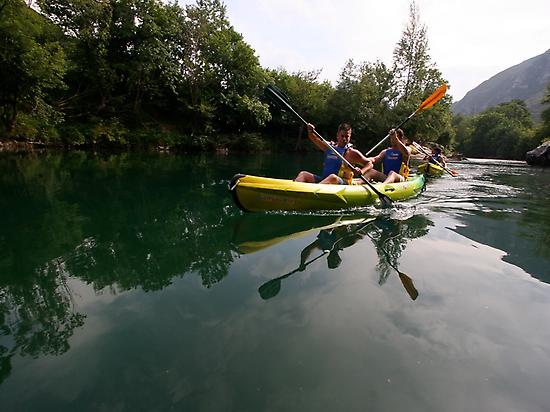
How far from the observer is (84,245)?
14.0 ft

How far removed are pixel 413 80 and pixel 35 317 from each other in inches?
1487

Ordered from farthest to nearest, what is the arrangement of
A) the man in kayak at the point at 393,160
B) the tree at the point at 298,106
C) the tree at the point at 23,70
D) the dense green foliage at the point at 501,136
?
the dense green foliage at the point at 501,136 < the tree at the point at 298,106 < the tree at the point at 23,70 < the man in kayak at the point at 393,160

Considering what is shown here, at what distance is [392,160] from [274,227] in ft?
16.7

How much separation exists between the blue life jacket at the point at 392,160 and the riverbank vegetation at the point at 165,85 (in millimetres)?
16208

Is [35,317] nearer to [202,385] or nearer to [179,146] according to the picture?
[202,385]

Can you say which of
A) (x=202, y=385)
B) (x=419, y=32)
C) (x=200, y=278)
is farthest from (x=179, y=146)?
(x=419, y=32)

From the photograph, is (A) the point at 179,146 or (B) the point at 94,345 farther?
(A) the point at 179,146

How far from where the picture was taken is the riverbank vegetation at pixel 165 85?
16378 mm

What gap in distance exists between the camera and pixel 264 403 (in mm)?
1844

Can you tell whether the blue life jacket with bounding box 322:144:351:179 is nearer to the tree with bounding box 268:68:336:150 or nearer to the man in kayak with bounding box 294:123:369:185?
the man in kayak with bounding box 294:123:369:185

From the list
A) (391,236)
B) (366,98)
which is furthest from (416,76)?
(391,236)

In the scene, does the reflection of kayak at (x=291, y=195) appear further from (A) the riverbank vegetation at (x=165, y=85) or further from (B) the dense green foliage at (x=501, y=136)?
(B) the dense green foliage at (x=501, y=136)

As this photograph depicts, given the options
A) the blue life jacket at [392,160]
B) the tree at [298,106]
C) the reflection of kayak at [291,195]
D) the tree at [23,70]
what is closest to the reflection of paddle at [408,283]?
the reflection of kayak at [291,195]

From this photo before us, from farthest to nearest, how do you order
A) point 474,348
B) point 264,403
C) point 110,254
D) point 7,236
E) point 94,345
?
1. point 7,236
2. point 110,254
3. point 474,348
4. point 94,345
5. point 264,403
